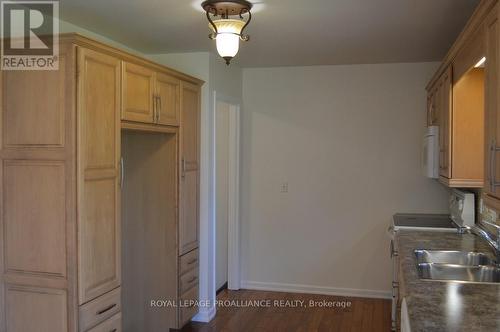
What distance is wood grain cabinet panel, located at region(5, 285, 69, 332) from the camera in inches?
105

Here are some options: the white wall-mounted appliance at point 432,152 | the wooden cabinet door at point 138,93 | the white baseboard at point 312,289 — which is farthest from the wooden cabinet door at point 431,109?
the wooden cabinet door at point 138,93

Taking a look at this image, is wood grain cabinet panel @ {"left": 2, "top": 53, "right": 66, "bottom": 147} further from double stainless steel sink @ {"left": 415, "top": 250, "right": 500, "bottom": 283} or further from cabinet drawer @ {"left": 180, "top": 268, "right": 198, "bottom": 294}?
double stainless steel sink @ {"left": 415, "top": 250, "right": 500, "bottom": 283}

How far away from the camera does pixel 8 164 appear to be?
2742mm

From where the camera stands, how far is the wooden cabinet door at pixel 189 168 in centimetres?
394

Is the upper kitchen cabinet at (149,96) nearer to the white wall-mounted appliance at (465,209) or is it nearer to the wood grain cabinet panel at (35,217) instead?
the wood grain cabinet panel at (35,217)

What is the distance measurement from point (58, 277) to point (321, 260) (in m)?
3.04

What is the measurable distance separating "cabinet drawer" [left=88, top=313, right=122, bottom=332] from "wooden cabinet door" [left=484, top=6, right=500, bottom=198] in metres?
2.22

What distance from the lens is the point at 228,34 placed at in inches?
112

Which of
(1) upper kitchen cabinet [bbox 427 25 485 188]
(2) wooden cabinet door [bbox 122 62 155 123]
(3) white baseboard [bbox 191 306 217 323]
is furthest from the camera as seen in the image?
(3) white baseboard [bbox 191 306 217 323]

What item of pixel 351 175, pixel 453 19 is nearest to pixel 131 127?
pixel 453 19

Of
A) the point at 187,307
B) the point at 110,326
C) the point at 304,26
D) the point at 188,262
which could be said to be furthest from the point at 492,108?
the point at 187,307

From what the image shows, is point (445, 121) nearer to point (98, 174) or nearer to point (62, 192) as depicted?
point (98, 174)

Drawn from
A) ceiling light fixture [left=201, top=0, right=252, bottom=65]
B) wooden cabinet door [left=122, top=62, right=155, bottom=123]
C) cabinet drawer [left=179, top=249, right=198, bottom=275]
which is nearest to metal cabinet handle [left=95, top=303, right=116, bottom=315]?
cabinet drawer [left=179, top=249, right=198, bottom=275]

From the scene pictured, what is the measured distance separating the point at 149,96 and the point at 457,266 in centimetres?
227
